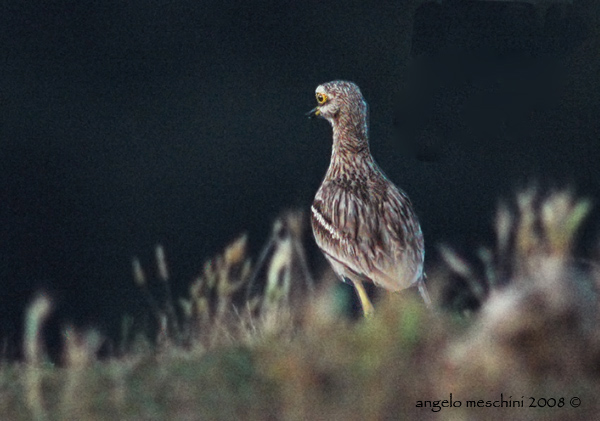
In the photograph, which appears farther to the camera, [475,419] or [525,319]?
[525,319]

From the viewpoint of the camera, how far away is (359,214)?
16.5ft

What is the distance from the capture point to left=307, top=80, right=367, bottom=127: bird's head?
5.53m

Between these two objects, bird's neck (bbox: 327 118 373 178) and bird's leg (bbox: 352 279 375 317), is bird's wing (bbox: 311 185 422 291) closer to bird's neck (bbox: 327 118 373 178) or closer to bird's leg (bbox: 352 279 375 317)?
bird's leg (bbox: 352 279 375 317)

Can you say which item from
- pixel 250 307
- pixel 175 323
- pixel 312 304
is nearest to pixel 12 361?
pixel 175 323

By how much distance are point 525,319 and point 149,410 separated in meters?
1.41

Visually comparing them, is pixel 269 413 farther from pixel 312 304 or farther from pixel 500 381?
pixel 500 381

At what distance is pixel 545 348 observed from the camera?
286cm

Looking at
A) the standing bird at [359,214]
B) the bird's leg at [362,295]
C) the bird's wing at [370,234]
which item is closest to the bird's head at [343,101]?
the standing bird at [359,214]

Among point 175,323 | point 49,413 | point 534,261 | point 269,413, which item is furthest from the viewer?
point 175,323

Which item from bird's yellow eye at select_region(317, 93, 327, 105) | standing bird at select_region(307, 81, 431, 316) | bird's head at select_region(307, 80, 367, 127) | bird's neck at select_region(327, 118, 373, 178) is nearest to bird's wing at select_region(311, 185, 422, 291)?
standing bird at select_region(307, 81, 431, 316)

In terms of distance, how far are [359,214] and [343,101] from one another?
0.90 m

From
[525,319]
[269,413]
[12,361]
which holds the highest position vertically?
[525,319]

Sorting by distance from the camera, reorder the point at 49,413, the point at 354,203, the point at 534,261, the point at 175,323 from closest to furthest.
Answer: the point at 534,261
the point at 49,413
the point at 175,323
the point at 354,203

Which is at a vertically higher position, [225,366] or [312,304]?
[312,304]
